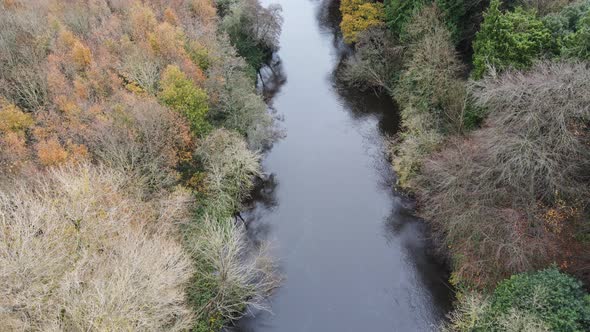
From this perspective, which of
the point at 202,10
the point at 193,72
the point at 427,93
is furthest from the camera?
the point at 202,10

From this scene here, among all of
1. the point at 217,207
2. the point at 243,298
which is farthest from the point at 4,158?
the point at 243,298

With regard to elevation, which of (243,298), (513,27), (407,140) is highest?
(513,27)

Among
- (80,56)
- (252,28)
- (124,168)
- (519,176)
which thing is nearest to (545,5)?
(519,176)

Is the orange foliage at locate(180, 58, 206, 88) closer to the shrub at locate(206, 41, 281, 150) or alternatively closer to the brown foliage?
the shrub at locate(206, 41, 281, 150)

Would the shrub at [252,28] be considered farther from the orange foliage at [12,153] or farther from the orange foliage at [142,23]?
the orange foliage at [12,153]

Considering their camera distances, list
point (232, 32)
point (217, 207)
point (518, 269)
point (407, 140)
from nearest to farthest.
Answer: point (518, 269) < point (217, 207) < point (407, 140) < point (232, 32)

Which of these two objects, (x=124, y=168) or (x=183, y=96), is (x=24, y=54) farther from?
(x=124, y=168)

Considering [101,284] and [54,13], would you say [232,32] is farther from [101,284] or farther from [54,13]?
[101,284]
